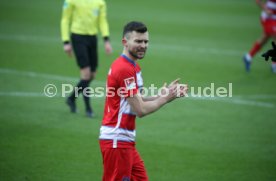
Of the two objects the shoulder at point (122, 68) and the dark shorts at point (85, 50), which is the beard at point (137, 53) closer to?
the shoulder at point (122, 68)

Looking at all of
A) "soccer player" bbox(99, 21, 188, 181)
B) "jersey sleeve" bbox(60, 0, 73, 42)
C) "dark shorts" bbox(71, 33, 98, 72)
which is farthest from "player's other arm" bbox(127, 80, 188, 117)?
"jersey sleeve" bbox(60, 0, 73, 42)

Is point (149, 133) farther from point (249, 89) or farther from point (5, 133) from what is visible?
point (249, 89)

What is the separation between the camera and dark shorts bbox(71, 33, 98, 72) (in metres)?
11.6

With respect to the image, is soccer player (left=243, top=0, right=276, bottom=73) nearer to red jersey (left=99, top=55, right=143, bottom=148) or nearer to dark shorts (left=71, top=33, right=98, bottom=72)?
dark shorts (left=71, top=33, right=98, bottom=72)

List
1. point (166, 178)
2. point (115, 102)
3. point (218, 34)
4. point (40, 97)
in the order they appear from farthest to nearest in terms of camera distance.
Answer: point (218, 34), point (40, 97), point (166, 178), point (115, 102)

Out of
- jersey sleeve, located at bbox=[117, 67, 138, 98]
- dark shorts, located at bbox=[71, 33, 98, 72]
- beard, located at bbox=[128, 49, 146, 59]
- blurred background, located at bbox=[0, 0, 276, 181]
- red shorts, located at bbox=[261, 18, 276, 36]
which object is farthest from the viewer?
red shorts, located at bbox=[261, 18, 276, 36]

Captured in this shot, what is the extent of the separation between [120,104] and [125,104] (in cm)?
6

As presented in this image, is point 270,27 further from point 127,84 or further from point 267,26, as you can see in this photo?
point 127,84

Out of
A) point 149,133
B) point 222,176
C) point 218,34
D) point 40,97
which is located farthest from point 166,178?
point 218,34

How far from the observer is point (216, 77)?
1545 centimetres

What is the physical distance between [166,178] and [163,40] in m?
12.9

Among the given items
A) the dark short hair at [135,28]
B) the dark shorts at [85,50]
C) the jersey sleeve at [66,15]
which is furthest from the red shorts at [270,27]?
the dark short hair at [135,28]

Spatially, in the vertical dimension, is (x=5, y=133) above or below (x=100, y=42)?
below

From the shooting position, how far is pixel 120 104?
6.18m
